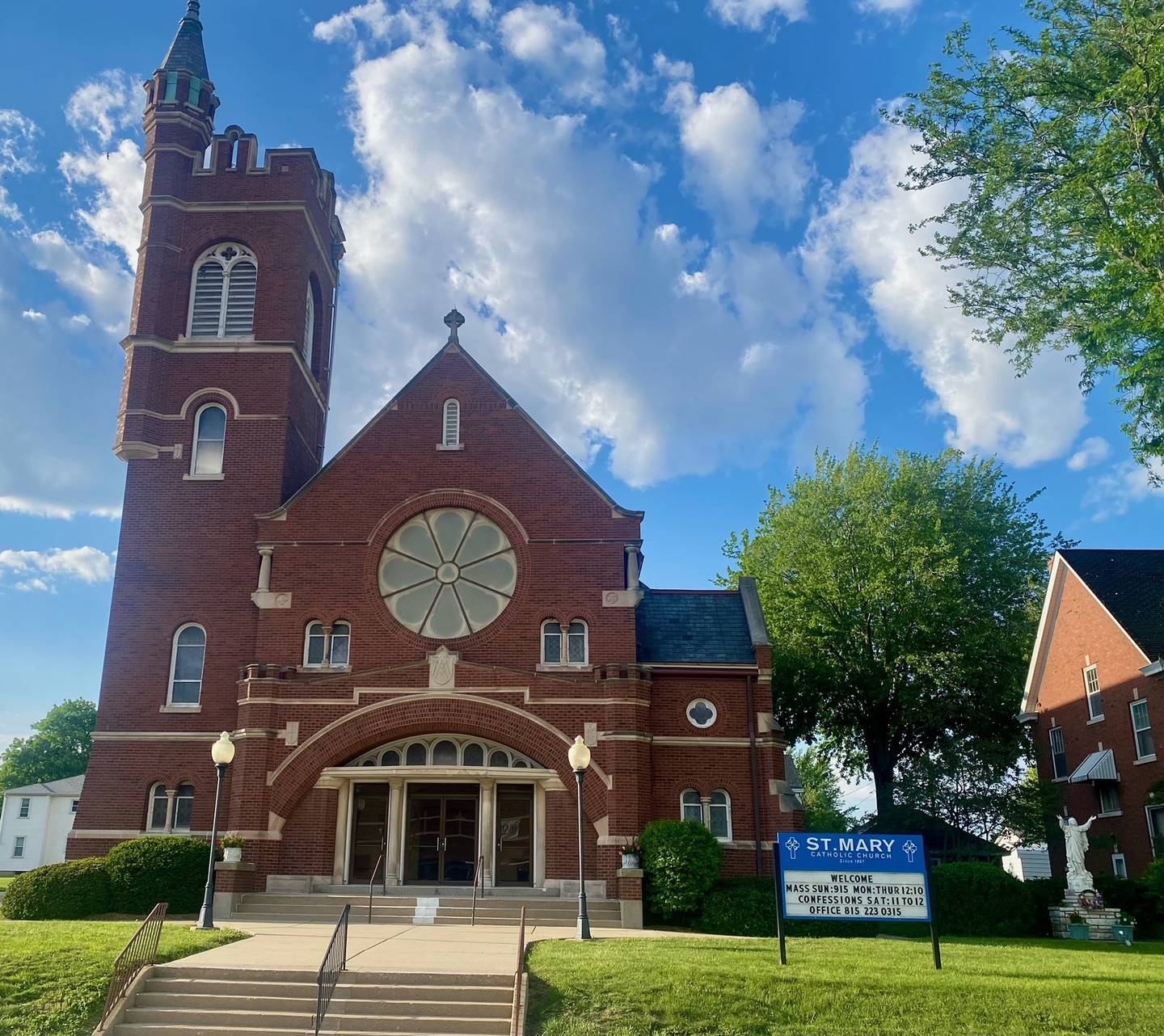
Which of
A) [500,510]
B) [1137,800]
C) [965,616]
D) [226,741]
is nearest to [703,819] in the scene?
[500,510]

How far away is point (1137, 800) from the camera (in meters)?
29.0

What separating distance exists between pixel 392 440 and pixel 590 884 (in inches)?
443

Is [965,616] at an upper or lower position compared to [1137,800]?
upper

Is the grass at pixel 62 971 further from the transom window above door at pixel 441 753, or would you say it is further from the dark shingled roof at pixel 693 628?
the dark shingled roof at pixel 693 628

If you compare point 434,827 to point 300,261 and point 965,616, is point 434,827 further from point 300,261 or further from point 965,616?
point 965,616

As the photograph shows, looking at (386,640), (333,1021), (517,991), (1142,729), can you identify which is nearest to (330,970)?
(333,1021)

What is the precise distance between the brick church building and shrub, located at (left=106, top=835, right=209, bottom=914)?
1.24 meters

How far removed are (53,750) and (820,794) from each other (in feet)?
177

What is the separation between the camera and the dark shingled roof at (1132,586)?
29500mm

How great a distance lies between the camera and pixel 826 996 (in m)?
13.0

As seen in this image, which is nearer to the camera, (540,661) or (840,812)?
(540,661)

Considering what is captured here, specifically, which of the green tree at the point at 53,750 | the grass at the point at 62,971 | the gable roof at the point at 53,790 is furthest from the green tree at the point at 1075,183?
the green tree at the point at 53,750

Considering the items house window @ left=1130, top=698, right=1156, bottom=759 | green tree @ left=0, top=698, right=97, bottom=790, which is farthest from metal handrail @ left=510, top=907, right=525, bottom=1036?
green tree @ left=0, top=698, right=97, bottom=790

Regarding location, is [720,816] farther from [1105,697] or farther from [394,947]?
[1105,697]
